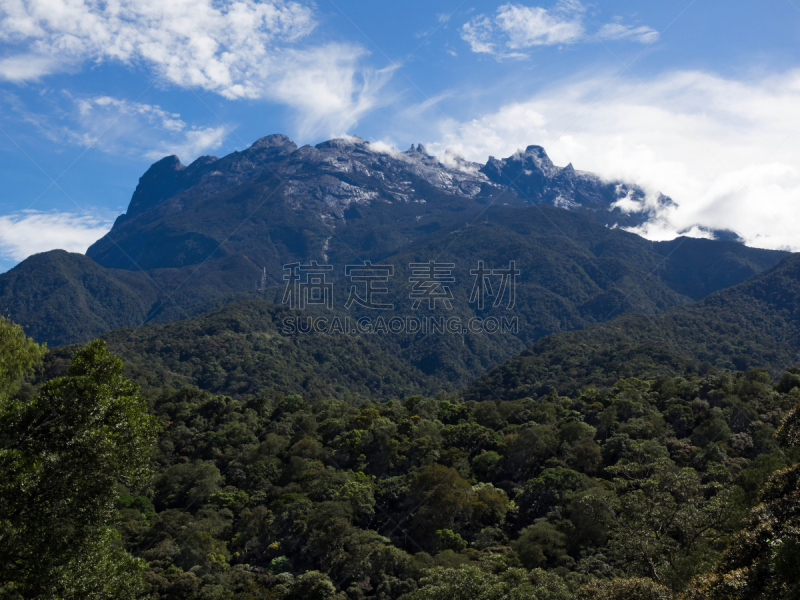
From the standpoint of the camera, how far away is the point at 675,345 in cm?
11394

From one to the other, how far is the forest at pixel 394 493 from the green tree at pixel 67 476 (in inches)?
1.6

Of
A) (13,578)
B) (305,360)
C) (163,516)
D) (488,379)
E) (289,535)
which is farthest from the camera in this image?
(305,360)

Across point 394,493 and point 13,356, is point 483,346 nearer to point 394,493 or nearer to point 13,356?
point 394,493

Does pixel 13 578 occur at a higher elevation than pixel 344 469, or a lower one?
higher

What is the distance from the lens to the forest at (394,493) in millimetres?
11711


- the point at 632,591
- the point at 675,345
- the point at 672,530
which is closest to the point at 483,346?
the point at 675,345

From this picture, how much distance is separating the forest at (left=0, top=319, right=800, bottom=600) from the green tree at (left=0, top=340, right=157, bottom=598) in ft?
0.13

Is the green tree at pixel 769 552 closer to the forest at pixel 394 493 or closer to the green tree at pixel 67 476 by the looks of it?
the forest at pixel 394 493

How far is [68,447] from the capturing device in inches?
458

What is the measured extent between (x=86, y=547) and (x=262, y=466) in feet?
111

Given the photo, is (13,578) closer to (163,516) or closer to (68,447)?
(68,447)

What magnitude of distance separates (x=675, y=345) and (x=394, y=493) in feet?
320

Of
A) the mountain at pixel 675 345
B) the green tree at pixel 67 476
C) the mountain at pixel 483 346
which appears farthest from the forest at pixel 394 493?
the mountain at pixel 483 346

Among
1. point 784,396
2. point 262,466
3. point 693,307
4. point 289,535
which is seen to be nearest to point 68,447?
point 289,535
